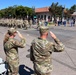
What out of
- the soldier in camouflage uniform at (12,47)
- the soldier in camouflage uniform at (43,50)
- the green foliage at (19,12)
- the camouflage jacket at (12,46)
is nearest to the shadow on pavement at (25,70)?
the soldier in camouflage uniform at (12,47)

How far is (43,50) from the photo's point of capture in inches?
138

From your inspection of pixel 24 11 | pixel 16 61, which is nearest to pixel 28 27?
pixel 16 61

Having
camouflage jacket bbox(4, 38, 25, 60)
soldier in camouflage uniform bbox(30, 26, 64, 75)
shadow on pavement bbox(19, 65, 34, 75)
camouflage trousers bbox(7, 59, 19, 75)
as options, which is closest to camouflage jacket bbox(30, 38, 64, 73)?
soldier in camouflage uniform bbox(30, 26, 64, 75)

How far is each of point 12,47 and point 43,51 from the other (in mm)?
1279

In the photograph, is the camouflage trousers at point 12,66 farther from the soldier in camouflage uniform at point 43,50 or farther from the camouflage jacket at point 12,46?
the soldier in camouflage uniform at point 43,50

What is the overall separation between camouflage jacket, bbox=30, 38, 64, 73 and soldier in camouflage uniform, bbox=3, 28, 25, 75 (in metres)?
0.86

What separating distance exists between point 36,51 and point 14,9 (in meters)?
56.2

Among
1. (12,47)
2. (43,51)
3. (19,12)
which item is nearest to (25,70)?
(12,47)

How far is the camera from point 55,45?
351 cm

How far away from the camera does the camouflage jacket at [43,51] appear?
11.5 feet

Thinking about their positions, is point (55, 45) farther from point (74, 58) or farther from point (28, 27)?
point (28, 27)

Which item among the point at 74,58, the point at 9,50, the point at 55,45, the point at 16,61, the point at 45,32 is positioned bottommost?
the point at 74,58

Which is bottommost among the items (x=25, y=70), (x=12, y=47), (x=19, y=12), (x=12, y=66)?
(x=25, y=70)

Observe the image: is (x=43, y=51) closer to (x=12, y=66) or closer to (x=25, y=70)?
(x=12, y=66)
